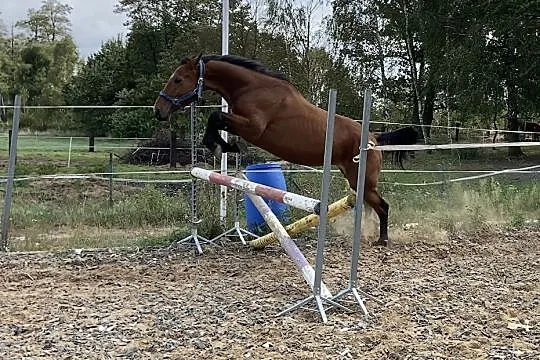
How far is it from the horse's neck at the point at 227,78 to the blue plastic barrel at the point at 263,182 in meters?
1.14

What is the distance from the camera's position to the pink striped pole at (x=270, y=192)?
410 centimetres

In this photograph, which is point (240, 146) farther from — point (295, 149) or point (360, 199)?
point (360, 199)

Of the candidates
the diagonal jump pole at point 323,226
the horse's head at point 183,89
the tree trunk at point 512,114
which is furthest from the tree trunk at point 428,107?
the diagonal jump pole at point 323,226

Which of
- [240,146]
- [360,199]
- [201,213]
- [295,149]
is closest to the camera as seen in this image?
[360,199]

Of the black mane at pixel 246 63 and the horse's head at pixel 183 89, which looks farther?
the black mane at pixel 246 63

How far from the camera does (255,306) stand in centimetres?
421

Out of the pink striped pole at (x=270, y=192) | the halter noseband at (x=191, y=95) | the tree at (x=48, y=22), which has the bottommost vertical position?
the pink striped pole at (x=270, y=192)

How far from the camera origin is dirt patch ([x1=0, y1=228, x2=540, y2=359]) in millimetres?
3387

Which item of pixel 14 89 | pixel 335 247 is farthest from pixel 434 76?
pixel 14 89

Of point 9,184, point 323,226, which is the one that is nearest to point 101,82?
point 9,184

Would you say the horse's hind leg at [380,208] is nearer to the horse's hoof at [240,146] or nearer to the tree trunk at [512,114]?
the horse's hoof at [240,146]

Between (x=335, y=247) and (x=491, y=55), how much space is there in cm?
1508

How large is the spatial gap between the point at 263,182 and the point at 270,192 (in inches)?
85.9

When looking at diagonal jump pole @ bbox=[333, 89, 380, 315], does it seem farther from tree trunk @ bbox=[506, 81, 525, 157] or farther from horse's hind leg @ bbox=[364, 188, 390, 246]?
tree trunk @ bbox=[506, 81, 525, 157]
